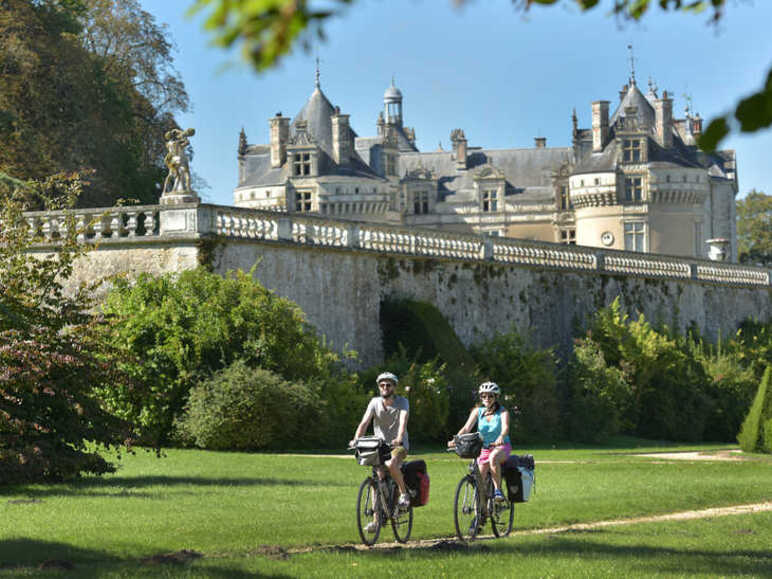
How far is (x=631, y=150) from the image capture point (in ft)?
228

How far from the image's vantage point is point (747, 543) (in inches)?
474

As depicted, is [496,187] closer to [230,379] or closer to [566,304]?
[566,304]

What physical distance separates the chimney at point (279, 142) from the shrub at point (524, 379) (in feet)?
143

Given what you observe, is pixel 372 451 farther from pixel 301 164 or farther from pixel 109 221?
pixel 301 164

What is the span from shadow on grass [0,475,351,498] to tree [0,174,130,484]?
174mm

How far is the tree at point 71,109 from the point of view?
107 feet

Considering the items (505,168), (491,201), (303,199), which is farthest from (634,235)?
(303,199)

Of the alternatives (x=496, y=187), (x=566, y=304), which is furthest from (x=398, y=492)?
(x=496, y=187)

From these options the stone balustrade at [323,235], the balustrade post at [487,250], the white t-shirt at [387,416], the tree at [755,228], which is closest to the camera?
the white t-shirt at [387,416]

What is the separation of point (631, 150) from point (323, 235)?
46.2 m

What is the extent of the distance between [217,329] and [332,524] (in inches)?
375

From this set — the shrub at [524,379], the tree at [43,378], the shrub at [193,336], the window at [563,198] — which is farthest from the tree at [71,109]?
the window at [563,198]

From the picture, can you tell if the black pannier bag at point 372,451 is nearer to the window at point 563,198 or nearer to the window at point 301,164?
the window at point 301,164

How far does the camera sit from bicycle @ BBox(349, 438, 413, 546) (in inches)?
439
